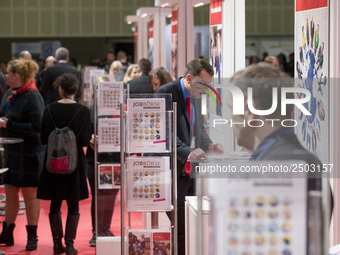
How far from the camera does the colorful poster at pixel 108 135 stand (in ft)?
18.4

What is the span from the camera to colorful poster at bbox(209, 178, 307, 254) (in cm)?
176

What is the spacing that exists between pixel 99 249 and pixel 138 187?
55.8 inches

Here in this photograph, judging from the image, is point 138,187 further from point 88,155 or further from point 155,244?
point 88,155

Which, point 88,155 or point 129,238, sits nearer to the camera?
point 129,238

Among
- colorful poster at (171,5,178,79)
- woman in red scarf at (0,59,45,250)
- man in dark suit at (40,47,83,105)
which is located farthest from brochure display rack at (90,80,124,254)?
man in dark suit at (40,47,83,105)

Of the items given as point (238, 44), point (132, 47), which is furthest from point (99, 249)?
point (132, 47)

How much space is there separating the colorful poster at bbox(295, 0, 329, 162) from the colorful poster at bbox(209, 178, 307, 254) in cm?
183

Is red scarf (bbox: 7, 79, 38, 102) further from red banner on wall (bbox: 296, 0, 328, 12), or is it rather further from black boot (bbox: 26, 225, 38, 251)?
red banner on wall (bbox: 296, 0, 328, 12)

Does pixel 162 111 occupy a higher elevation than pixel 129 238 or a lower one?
higher

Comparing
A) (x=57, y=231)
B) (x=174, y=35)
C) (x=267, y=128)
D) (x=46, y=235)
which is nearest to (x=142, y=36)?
(x=174, y=35)

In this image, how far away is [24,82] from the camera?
19.0 feet

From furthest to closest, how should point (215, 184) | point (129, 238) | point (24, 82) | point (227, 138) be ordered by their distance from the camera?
1. point (24, 82)
2. point (129, 238)
3. point (227, 138)
4. point (215, 184)

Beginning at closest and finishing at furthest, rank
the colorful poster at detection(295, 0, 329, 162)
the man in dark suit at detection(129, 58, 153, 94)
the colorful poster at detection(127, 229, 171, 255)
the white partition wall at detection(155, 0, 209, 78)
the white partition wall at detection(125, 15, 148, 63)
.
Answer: the colorful poster at detection(295, 0, 329, 162) < the colorful poster at detection(127, 229, 171, 255) < the white partition wall at detection(155, 0, 209, 78) < the man in dark suit at detection(129, 58, 153, 94) < the white partition wall at detection(125, 15, 148, 63)

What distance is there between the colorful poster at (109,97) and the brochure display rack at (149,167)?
5.48ft
